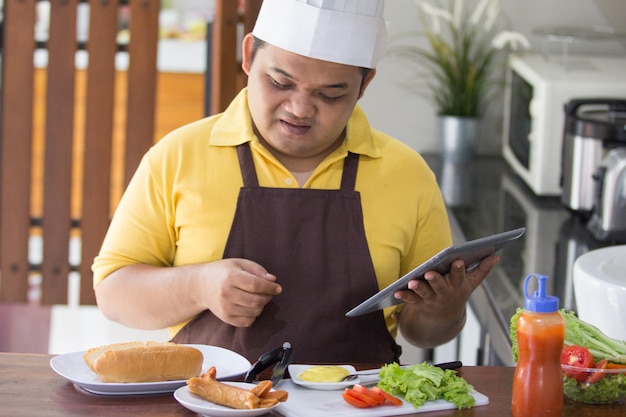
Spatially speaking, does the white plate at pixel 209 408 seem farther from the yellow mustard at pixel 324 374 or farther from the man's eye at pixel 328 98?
the man's eye at pixel 328 98

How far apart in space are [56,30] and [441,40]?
127 centimetres

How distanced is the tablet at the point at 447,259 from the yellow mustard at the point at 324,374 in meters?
0.09

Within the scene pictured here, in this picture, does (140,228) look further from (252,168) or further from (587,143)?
(587,143)

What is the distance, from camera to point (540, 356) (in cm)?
125

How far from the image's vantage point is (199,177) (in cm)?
172

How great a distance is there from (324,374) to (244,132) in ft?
1.74

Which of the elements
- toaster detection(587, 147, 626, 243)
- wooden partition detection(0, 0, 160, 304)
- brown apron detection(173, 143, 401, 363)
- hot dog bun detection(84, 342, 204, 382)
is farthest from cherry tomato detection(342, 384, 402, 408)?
wooden partition detection(0, 0, 160, 304)

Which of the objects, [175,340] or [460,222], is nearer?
[175,340]

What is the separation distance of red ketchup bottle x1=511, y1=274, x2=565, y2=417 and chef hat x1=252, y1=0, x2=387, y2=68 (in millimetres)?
575

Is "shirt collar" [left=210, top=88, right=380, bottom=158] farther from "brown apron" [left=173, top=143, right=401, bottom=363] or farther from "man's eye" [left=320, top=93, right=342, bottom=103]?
"man's eye" [left=320, top=93, right=342, bottom=103]

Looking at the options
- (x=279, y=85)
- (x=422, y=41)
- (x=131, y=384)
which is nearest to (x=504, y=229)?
(x=422, y=41)

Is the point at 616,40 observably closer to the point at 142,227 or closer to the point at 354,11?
the point at 354,11

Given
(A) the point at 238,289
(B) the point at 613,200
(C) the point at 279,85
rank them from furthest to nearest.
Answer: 1. (B) the point at 613,200
2. (C) the point at 279,85
3. (A) the point at 238,289

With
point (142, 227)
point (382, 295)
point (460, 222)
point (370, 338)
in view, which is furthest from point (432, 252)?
point (460, 222)
